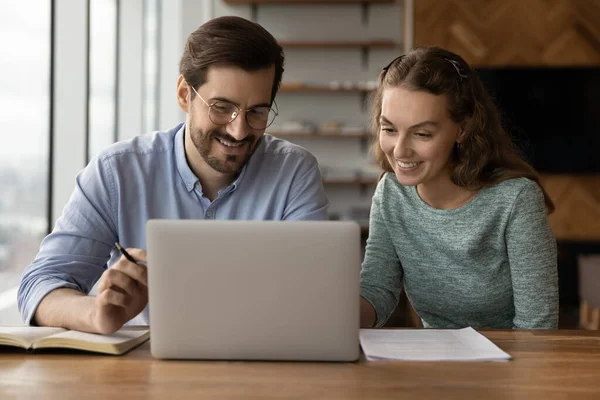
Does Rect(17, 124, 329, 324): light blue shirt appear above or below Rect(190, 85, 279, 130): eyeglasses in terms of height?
below

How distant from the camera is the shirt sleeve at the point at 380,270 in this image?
1.66m

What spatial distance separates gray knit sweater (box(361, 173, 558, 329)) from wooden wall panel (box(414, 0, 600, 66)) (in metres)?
3.33

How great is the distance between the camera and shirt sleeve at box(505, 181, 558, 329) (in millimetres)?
1613

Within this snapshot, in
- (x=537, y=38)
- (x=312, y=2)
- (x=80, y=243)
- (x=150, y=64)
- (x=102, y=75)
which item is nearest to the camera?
(x=80, y=243)

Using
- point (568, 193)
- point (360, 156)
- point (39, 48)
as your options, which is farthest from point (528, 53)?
point (39, 48)

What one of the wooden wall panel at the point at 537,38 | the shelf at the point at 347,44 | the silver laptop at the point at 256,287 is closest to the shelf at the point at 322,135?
the shelf at the point at 347,44

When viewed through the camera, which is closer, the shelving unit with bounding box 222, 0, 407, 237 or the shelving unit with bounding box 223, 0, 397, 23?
the shelving unit with bounding box 223, 0, 397, 23

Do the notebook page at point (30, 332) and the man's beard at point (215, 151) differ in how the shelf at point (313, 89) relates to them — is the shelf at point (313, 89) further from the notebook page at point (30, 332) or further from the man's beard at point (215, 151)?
the notebook page at point (30, 332)

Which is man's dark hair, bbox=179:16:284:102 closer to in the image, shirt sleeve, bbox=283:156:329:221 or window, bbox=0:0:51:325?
shirt sleeve, bbox=283:156:329:221

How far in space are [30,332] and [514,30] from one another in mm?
4411

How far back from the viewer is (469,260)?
172cm

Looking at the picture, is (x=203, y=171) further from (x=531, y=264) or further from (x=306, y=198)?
(x=531, y=264)

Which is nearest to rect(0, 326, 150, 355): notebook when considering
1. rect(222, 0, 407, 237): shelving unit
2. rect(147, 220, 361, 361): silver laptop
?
rect(147, 220, 361, 361): silver laptop

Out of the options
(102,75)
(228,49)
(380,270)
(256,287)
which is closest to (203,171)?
(228,49)
